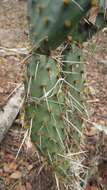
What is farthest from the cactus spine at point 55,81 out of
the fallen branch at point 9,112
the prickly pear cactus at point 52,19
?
the fallen branch at point 9,112

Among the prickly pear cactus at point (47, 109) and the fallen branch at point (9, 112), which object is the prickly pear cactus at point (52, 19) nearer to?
the prickly pear cactus at point (47, 109)

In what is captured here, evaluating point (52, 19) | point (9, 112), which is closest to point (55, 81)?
point (52, 19)

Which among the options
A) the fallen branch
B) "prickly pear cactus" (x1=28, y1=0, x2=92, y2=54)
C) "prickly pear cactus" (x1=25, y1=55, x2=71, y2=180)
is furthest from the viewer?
the fallen branch

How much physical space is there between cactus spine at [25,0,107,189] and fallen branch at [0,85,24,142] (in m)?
0.67

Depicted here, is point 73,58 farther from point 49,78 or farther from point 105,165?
point 105,165

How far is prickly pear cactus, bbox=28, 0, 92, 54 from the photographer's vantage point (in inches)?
67.4

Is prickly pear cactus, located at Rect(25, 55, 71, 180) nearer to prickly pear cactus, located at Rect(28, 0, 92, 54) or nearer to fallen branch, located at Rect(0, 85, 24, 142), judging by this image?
prickly pear cactus, located at Rect(28, 0, 92, 54)

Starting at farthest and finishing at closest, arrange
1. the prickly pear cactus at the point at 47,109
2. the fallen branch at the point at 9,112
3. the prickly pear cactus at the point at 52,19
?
1. the fallen branch at the point at 9,112
2. the prickly pear cactus at the point at 47,109
3. the prickly pear cactus at the point at 52,19

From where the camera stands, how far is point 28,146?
8.96 ft

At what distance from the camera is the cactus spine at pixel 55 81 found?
177 cm

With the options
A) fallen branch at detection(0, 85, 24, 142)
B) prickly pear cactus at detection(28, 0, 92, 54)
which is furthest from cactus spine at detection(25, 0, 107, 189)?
fallen branch at detection(0, 85, 24, 142)

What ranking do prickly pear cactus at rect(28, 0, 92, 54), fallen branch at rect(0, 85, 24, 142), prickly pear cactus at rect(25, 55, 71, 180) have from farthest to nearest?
fallen branch at rect(0, 85, 24, 142) < prickly pear cactus at rect(25, 55, 71, 180) < prickly pear cactus at rect(28, 0, 92, 54)

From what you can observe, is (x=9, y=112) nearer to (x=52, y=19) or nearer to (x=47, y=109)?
(x=47, y=109)

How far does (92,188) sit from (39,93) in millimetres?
848
